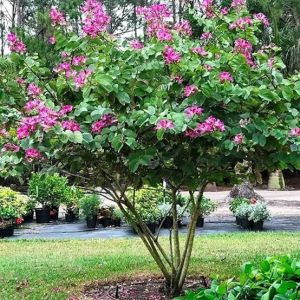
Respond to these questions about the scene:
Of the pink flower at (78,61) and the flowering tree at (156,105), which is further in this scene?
the pink flower at (78,61)

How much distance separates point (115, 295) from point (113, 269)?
3.86ft

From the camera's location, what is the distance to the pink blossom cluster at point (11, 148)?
10.4 feet

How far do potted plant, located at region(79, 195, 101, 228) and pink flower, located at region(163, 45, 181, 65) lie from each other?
6949mm

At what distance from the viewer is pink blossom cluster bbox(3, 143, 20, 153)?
3.18m

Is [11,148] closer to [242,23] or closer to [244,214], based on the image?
[242,23]

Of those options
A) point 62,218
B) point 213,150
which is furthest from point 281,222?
point 213,150

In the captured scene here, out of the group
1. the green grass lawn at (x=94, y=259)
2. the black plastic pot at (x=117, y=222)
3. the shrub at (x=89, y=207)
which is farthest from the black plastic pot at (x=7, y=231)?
the black plastic pot at (x=117, y=222)

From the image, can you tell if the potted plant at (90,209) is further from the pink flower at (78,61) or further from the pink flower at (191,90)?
the pink flower at (191,90)

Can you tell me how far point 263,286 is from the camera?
2.17 meters

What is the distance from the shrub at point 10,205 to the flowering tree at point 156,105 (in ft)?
19.2

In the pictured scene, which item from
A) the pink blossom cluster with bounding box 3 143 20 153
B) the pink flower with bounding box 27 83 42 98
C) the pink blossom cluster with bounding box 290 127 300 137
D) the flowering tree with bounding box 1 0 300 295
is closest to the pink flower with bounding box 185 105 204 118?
the flowering tree with bounding box 1 0 300 295

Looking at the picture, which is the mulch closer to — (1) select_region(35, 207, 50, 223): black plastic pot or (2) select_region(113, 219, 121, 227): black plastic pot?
(2) select_region(113, 219, 121, 227): black plastic pot

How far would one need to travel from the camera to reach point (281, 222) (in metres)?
10.3

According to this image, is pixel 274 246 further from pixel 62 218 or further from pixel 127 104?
pixel 62 218
